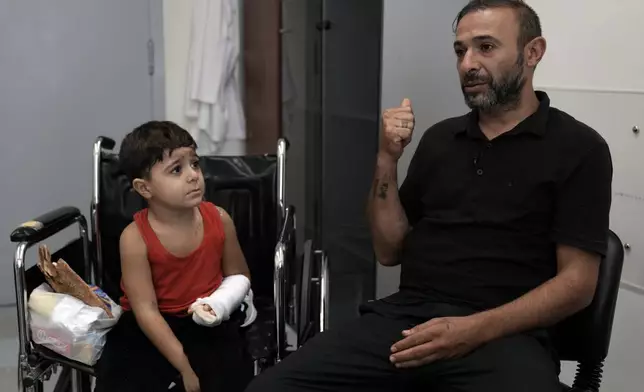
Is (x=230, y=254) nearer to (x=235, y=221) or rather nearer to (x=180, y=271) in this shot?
(x=180, y=271)

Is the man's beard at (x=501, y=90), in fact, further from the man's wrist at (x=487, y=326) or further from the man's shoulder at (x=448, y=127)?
the man's wrist at (x=487, y=326)

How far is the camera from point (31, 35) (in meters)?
2.83

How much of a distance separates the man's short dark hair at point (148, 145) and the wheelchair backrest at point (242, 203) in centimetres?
33

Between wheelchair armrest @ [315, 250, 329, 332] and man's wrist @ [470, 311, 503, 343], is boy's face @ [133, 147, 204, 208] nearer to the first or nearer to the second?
wheelchair armrest @ [315, 250, 329, 332]

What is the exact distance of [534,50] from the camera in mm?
1517

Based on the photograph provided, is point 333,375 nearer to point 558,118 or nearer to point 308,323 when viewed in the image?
point 308,323

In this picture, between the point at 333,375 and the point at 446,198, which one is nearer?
the point at 333,375

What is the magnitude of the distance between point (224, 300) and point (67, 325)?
36cm

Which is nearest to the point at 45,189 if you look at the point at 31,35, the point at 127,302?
the point at 31,35

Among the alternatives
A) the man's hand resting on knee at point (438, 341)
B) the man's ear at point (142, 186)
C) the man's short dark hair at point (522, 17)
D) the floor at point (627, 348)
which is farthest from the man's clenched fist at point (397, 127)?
the floor at point (627, 348)

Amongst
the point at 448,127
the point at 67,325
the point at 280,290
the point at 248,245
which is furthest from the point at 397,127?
the point at 67,325

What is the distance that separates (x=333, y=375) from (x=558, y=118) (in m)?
0.76

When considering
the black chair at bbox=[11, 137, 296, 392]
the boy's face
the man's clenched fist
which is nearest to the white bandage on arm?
the black chair at bbox=[11, 137, 296, 392]

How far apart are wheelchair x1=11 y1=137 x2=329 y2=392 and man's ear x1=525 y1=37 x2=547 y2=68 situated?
730mm
